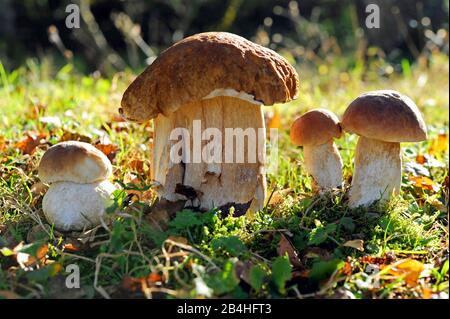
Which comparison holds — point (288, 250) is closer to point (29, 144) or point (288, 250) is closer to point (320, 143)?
point (320, 143)

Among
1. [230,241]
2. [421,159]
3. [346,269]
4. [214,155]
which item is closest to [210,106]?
[214,155]

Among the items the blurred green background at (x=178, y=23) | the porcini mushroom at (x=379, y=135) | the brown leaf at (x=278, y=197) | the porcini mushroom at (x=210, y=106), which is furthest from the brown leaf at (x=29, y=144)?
the blurred green background at (x=178, y=23)

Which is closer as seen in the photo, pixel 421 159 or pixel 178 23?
pixel 421 159

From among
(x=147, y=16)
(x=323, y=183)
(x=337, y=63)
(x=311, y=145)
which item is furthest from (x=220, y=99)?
(x=147, y=16)

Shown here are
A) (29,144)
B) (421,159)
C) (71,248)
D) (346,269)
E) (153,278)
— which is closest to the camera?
(153,278)

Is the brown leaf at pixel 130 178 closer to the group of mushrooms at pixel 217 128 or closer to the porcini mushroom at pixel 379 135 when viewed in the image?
the group of mushrooms at pixel 217 128

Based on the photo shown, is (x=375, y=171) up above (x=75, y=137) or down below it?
below

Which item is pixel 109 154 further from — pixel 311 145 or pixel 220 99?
pixel 311 145
